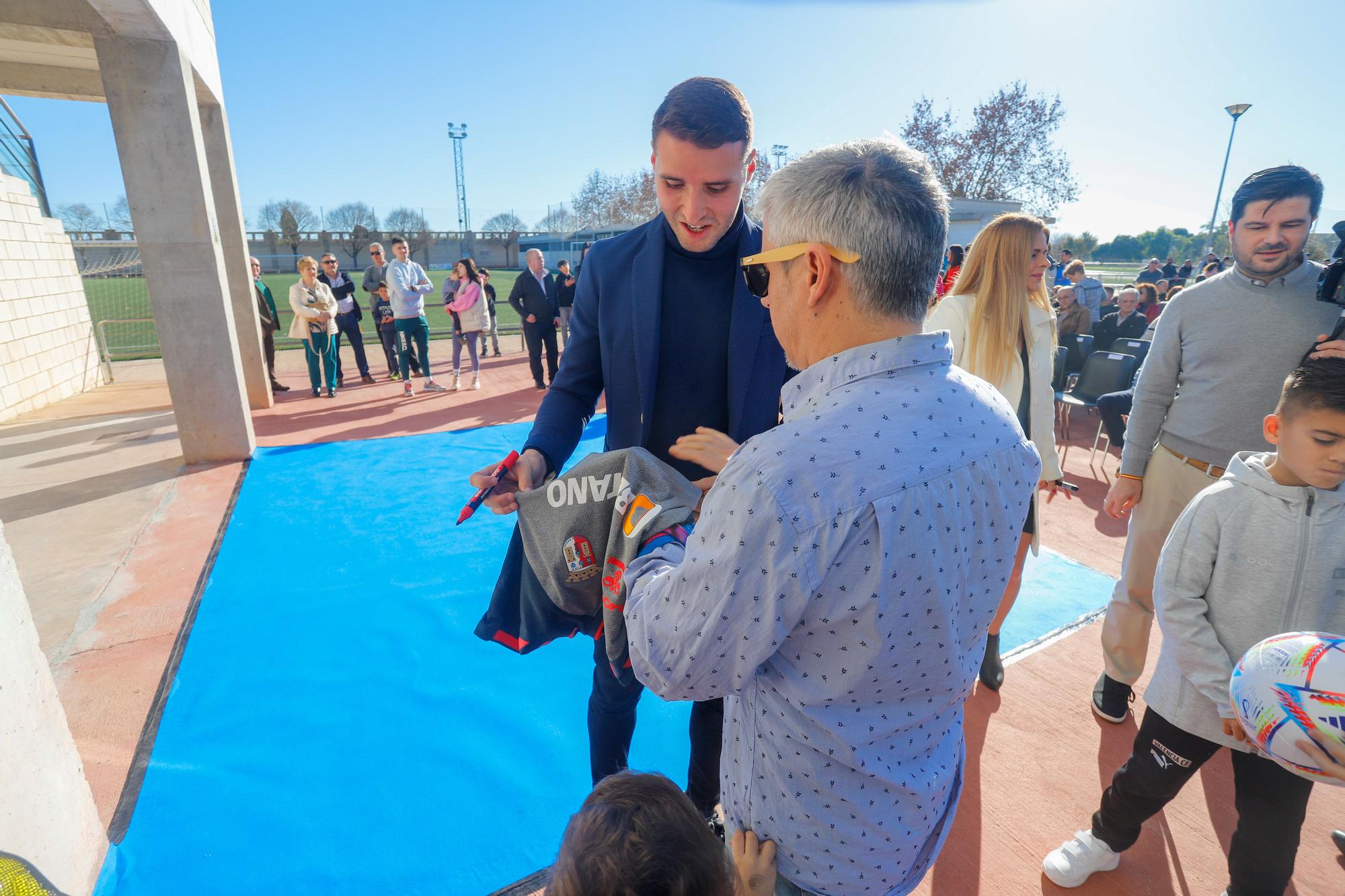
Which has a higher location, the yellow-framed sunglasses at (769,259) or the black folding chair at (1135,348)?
the yellow-framed sunglasses at (769,259)

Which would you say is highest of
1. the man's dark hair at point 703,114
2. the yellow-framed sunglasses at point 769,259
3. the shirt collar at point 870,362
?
the man's dark hair at point 703,114

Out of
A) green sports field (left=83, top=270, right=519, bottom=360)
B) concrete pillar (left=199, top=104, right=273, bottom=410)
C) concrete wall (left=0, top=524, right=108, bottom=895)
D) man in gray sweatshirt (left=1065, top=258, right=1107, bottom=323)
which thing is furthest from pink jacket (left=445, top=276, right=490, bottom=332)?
man in gray sweatshirt (left=1065, top=258, right=1107, bottom=323)

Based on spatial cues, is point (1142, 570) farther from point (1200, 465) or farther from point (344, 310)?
point (344, 310)

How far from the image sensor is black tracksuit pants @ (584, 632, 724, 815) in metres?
1.95

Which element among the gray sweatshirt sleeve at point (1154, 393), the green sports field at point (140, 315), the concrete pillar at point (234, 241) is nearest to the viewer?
the gray sweatshirt sleeve at point (1154, 393)

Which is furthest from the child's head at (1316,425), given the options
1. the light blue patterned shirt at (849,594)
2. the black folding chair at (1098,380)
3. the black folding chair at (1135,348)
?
the black folding chair at (1135,348)

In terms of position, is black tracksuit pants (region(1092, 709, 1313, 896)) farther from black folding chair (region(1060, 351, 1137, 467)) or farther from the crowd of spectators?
the crowd of spectators

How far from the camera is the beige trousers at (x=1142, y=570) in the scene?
2.81 meters

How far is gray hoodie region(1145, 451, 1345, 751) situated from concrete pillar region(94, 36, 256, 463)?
290 inches

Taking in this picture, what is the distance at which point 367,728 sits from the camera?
2826 mm

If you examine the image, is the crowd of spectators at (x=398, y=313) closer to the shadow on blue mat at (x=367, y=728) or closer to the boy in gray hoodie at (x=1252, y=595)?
the shadow on blue mat at (x=367, y=728)

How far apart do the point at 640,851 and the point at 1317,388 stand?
2.09 metres

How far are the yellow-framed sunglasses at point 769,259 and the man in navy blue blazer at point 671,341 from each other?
626mm

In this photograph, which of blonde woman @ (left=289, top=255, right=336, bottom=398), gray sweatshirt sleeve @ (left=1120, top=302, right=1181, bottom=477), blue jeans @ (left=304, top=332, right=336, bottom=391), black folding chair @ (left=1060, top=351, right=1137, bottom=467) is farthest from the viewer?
blue jeans @ (left=304, top=332, right=336, bottom=391)
